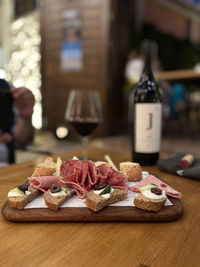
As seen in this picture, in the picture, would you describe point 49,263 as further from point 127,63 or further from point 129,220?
point 127,63

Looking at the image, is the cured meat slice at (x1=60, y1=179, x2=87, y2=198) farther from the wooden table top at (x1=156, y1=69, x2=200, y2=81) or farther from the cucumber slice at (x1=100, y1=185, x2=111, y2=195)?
the wooden table top at (x1=156, y1=69, x2=200, y2=81)

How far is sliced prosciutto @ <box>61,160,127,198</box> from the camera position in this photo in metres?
0.54

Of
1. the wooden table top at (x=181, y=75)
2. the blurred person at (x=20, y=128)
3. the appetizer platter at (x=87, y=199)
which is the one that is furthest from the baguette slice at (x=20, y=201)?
the wooden table top at (x=181, y=75)

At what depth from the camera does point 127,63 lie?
484 cm

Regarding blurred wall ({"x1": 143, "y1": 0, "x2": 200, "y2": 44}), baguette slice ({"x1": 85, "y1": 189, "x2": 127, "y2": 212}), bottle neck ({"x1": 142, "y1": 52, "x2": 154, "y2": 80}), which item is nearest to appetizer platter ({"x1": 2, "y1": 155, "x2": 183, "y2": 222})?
baguette slice ({"x1": 85, "y1": 189, "x2": 127, "y2": 212})

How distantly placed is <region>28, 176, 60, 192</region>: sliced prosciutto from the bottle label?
44 centimetres

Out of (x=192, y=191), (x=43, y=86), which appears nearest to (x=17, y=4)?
(x=43, y=86)

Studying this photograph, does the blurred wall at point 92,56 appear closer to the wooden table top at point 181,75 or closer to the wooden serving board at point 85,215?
the wooden table top at point 181,75

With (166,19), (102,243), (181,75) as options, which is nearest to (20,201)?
(102,243)

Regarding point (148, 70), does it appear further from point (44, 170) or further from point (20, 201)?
point (20, 201)

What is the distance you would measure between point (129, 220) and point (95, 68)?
4.25 m

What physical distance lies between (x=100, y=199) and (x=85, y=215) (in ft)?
0.13

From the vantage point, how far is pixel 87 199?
497 mm

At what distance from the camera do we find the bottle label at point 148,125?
3.00ft
